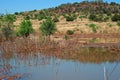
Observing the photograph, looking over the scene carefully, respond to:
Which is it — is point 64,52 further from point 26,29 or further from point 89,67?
point 26,29

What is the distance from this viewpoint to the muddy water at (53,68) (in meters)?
12.9

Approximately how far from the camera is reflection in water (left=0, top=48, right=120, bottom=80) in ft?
42.6

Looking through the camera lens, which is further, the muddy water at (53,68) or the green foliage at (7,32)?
the green foliage at (7,32)

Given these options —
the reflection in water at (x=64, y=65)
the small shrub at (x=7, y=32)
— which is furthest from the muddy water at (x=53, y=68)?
the small shrub at (x=7, y=32)

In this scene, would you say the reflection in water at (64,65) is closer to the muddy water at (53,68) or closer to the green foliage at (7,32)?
the muddy water at (53,68)

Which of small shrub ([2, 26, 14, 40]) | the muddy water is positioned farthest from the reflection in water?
small shrub ([2, 26, 14, 40])


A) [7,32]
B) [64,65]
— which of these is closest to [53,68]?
[64,65]

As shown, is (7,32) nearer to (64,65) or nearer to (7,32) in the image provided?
(7,32)

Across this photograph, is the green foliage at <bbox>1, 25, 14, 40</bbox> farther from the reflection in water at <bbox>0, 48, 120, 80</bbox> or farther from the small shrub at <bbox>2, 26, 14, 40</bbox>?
the reflection in water at <bbox>0, 48, 120, 80</bbox>

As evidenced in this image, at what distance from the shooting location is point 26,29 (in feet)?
86.7

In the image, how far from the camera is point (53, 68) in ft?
48.2

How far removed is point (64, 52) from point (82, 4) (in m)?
70.1

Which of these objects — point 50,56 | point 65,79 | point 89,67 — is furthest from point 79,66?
point 65,79

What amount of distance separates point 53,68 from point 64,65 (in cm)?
146
